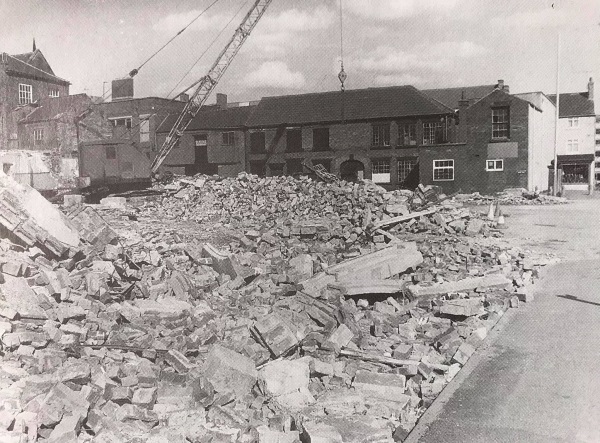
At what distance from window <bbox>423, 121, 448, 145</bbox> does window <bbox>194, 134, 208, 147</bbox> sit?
19245mm

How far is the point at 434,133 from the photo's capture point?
39.1 meters

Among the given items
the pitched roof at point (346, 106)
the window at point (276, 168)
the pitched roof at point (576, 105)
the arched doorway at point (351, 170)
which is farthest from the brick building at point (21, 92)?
the pitched roof at point (576, 105)

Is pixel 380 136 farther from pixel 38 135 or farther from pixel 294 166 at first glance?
pixel 38 135

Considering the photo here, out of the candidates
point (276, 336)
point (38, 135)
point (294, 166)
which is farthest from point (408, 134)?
point (276, 336)

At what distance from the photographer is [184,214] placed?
24.4 m

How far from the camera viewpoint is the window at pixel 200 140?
4531 cm

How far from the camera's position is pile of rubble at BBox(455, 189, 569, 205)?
31.7 metres

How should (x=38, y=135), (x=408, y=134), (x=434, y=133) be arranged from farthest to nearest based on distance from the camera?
(x=38, y=135)
(x=408, y=134)
(x=434, y=133)

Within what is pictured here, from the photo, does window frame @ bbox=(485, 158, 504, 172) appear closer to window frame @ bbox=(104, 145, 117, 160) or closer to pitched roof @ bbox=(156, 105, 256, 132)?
pitched roof @ bbox=(156, 105, 256, 132)

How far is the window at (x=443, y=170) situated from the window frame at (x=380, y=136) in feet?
13.8

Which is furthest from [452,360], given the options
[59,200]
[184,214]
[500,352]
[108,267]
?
[59,200]

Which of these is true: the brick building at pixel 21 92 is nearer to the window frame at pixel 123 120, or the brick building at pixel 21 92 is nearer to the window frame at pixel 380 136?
the window frame at pixel 123 120

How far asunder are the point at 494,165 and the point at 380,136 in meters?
9.02

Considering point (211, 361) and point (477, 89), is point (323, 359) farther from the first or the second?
point (477, 89)
